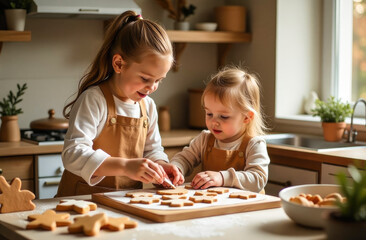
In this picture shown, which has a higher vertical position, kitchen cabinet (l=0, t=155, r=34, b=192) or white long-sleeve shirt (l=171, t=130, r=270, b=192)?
white long-sleeve shirt (l=171, t=130, r=270, b=192)

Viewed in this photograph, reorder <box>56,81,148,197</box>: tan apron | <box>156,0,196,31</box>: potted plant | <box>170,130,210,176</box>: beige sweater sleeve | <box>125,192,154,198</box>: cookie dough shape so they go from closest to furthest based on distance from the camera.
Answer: <box>125,192,154,198</box>: cookie dough shape, <box>56,81,148,197</box>: tan apron, <box>170,130,210,176</box>: beige sweater sleeve, <box>156,0,196,31</box>: potted plant

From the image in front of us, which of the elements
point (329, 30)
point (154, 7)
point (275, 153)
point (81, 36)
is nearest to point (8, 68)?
point (81, 36)

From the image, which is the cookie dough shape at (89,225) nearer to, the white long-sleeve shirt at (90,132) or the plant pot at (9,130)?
the white long-sleeve shirt at (90,132)

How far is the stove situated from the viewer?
2.88 meters

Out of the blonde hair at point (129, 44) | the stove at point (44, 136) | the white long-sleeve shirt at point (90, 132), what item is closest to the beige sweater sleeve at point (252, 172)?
the white long-sleeve shirt at point (90, 132)

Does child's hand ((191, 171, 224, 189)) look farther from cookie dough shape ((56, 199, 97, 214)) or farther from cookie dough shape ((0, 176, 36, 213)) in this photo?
cookie dough shape ((0, 176, 36, 213))

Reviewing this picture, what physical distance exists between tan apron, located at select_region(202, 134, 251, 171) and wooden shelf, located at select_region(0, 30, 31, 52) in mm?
1390

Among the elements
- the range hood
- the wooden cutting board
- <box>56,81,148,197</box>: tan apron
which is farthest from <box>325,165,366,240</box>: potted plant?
the range hood

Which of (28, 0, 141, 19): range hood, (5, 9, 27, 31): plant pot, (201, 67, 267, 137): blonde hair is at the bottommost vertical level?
(201, 67, 267, 137): blonde hair

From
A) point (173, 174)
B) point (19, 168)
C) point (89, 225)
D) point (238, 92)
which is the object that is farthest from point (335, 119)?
point (89, 225)

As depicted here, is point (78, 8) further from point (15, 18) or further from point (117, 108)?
point (117, 108)

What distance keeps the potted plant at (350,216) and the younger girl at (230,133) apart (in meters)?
0.85

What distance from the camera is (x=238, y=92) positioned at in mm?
2074

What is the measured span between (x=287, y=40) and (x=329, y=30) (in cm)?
26
